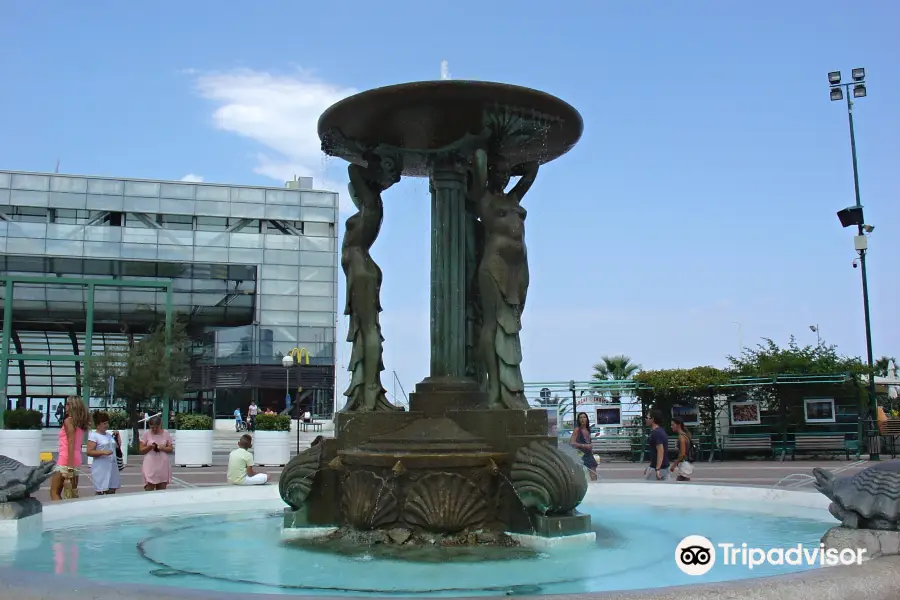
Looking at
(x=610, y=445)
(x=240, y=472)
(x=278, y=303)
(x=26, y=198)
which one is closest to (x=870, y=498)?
(x=240, y=472)

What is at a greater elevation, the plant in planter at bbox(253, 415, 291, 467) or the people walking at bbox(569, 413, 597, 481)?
the people walking at bbox(569, 413, 597, 481)

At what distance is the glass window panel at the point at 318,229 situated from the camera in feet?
182

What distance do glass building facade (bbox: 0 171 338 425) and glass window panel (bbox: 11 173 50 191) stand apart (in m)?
0.07

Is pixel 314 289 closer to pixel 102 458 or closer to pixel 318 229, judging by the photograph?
pixel 318 229

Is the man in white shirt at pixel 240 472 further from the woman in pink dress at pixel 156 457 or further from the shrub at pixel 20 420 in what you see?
the shrub at pixel 20 420

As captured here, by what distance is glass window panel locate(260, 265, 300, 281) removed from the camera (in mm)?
54031

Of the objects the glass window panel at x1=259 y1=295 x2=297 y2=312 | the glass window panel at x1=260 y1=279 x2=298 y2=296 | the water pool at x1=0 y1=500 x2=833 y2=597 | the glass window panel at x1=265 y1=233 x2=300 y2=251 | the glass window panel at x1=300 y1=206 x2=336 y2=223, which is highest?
the glass window panel at x1=300 y1=206 x2=336 y2=223

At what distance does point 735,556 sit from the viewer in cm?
536

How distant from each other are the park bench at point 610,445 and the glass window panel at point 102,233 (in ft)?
126

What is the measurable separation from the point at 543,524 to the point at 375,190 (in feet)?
11.0

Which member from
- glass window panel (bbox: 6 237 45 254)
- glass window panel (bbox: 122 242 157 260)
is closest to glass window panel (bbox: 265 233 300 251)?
glass window panel (bbox: 122 242 157 260)

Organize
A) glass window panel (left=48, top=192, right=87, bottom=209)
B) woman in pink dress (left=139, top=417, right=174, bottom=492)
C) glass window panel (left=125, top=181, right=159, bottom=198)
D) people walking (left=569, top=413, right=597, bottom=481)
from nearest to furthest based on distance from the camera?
woman in pink dress (left=139, top=417, right=174, bottom=492) → people walking (left=569, top=413, right=597, bottom=481) → glass window panel (left=48, top=192, right=87, bottom=209) → glass window panel (left=125, top=181, right=159, bottom=198)

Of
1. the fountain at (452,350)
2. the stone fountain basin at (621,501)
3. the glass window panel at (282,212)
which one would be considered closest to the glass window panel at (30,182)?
the glass window panel at (282,212)

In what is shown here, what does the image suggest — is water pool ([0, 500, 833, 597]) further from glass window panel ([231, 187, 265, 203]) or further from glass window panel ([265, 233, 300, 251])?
glass window panel ([231, 187, 265, 203])
